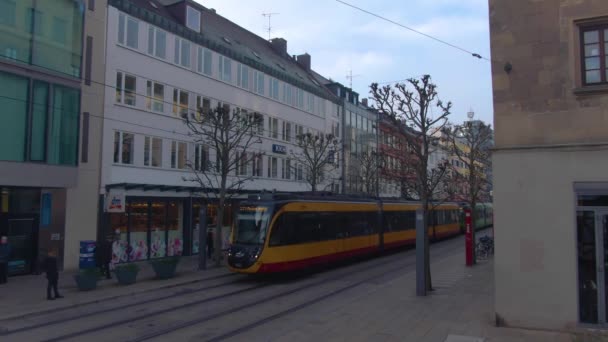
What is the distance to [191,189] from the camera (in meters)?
28.3

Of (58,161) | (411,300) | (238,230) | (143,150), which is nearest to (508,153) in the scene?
(411,300)

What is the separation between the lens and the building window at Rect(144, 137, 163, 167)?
2678 centimetres

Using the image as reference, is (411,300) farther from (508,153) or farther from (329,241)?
(329,241)

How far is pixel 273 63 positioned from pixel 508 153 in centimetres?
3265

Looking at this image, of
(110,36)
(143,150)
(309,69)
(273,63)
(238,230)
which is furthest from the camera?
(309,69)

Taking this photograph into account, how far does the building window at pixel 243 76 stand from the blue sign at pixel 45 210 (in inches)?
598

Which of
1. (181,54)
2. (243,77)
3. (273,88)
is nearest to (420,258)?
(181,54)

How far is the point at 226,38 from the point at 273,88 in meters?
4.77

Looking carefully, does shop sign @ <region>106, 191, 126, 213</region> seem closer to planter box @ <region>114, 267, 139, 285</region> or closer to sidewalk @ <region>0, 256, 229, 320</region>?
sidewalk @ <region>0, 256, 229, 320</region>

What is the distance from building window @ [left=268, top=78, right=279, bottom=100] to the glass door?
28710 mm

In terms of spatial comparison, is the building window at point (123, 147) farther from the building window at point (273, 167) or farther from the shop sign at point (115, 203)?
the building window at point (273, 167)

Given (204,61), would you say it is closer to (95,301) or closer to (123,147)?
(123,147)

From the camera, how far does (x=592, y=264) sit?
34.1 feet

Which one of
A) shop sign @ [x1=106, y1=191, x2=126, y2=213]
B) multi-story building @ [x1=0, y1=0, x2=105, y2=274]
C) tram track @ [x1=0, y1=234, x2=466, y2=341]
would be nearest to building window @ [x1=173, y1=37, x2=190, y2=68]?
multi-story building @ [x1=0, y1=0, x2=105, y2=274]
